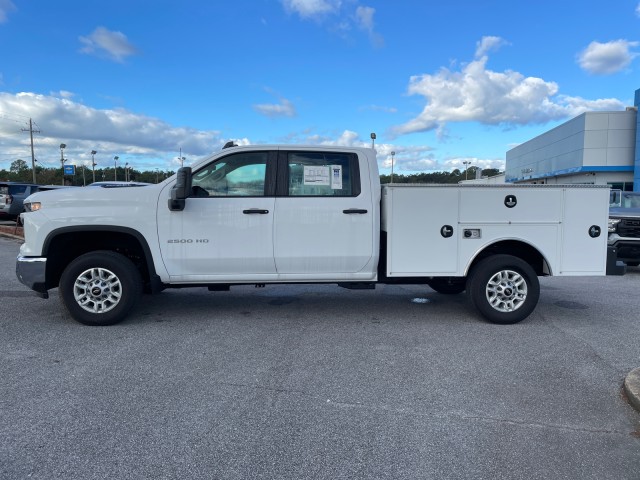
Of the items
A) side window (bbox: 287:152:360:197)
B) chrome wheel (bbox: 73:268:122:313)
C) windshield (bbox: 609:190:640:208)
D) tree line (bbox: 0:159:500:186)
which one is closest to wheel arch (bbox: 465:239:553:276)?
side window (bbox: 287:152:360:197)

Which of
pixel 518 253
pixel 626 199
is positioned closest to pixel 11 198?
pixel 518 253

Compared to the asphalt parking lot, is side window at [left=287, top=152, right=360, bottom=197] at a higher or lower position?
higher

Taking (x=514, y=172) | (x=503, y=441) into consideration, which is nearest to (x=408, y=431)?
(x=503, y=441)

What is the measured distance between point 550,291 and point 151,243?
6.53 metres

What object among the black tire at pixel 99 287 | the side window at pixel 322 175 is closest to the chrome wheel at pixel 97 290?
the black tire at pixel 99 287

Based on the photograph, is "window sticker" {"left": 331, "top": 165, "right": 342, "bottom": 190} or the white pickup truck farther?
"window sticker" {"left": 331, "top": 165, "right": 342, "bottom": 190}

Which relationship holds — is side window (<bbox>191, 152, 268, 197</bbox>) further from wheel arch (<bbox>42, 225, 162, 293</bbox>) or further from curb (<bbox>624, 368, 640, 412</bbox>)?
curb (<bbox>624, 368, 640, 412</bbox>)

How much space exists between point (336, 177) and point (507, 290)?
2.51m

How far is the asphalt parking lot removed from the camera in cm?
299

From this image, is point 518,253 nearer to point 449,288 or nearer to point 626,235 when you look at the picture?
point 449,288

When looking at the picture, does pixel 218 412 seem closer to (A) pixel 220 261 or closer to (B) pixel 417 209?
(A) pixel 220 261

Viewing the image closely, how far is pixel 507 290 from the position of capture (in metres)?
5.98

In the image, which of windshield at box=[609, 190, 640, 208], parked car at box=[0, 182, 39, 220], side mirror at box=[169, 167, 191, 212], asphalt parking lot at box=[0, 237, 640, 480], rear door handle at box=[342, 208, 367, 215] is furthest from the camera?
parked car at box=[0, 182, 39, 220]

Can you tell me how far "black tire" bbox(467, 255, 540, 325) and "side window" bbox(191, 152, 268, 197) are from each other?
2852 millimetres
